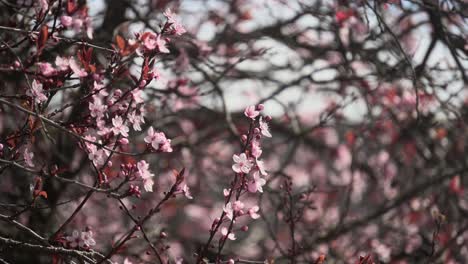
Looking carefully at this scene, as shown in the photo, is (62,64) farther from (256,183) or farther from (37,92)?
(256,183)

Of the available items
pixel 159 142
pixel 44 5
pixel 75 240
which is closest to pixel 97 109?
pixel 159 142

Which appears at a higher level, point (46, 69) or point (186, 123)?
point (186, 123)

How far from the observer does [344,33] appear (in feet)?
17.1

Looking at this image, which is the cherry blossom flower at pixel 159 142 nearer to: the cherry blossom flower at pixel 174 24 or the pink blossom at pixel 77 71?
the pink blossom at pixel 77 71

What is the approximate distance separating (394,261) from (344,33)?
2198 mm

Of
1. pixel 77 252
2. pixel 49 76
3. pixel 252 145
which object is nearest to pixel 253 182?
pixel 252 145

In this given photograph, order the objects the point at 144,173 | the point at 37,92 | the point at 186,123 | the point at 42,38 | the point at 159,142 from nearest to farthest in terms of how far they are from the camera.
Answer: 1. the point at 42,38
2. the point at 37,92
3. the point at 159,142
4. the point at 144,173
5. the point at 186,123

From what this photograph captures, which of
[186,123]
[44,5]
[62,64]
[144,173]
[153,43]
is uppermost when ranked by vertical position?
[186,123]

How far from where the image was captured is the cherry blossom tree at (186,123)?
2.56m

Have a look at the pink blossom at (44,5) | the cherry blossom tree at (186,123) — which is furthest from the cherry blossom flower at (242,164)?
the pink blossom at (44,5)

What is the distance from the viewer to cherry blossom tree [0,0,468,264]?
2.56m

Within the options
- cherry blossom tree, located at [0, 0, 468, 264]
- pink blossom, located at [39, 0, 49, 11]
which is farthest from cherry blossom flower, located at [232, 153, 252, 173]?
pink blossom, located at [39, 0, 49, 11]

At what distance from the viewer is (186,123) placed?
7.90 m

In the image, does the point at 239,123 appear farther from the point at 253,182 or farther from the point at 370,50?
the point at 253,182
